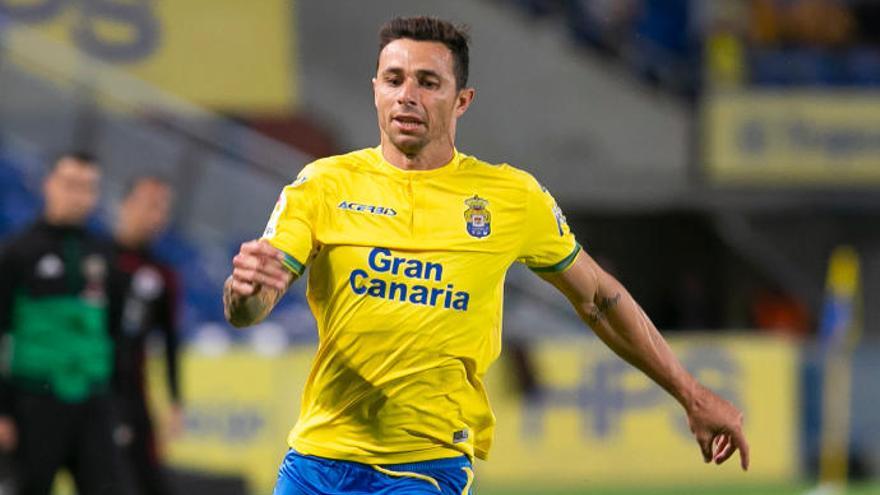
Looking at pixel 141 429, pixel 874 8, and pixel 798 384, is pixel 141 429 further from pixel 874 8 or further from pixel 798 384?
pixel 874 8

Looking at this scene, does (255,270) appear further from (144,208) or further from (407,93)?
(144,208)

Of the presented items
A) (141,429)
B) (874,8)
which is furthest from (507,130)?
(141,429)

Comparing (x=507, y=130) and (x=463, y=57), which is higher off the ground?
(x=507, y=130)

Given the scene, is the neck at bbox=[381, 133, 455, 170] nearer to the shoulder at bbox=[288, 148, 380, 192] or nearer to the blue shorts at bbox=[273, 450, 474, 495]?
the shoulder at bbox=[288, 148, 380, 192]

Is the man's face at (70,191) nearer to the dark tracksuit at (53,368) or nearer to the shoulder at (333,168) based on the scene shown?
the dark tracksuit at (53,368)

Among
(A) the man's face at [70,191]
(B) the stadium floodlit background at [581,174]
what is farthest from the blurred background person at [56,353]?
(B) the stadium floodlit background at [581,174]

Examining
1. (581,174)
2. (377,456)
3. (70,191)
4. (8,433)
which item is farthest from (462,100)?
(581,174)

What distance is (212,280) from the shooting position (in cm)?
1738

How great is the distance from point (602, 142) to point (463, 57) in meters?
18.0

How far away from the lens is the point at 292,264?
504 centimetres

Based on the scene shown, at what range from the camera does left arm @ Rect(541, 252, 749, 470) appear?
5.59 m

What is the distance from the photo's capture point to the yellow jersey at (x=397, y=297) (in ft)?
17.3

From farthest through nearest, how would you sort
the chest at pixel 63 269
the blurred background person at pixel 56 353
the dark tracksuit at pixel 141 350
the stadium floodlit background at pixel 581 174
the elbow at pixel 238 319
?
the stadium floodlit background at pixel 581 174 < the dark tracksuit at pixel 141 350 < the chest at pixel 63 269 < the blurred background person at pixel 56 353 < the elbow at pixel 238 319

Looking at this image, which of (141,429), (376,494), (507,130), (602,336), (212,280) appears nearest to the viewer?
(376,494)
